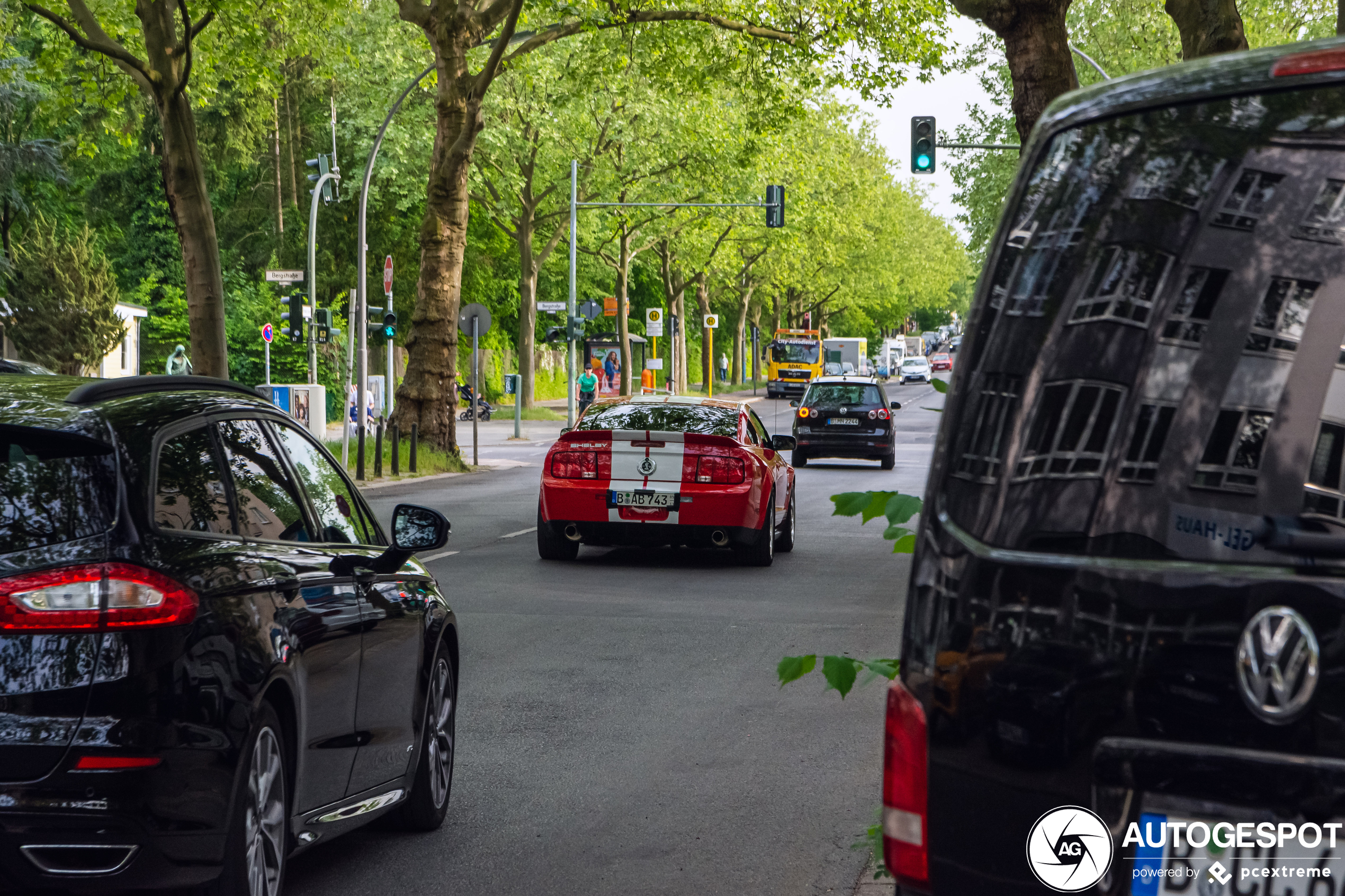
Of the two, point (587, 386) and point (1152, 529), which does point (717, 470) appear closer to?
point (1152, 529)

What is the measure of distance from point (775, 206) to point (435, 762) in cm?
4378

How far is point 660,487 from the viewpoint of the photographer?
15047 mm

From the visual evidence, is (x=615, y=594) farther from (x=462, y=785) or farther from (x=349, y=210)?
(x=349, y=210)

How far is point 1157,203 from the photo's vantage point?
2.56 m

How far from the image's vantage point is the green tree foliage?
4800 centimetres

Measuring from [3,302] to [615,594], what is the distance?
3777 centimetres

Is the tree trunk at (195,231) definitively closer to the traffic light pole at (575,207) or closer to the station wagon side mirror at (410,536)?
the station wagon side mirror at (410,536)

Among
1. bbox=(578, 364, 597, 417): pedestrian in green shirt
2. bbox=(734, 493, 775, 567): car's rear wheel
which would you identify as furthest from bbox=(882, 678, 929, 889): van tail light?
bbox=(578, 364, 597, 417): pedestrian in green shirt

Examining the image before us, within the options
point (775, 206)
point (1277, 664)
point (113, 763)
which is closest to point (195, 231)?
point (113, 763)

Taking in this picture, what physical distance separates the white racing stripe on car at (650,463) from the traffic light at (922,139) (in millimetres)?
12972

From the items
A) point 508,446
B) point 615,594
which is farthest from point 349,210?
point 615,594

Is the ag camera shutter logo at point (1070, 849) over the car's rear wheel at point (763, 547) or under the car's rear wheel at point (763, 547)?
over

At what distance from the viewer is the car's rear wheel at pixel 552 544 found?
1545 centimetres

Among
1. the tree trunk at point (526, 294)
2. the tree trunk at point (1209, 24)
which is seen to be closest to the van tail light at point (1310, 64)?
the tree trunk at point (1209, 24)
